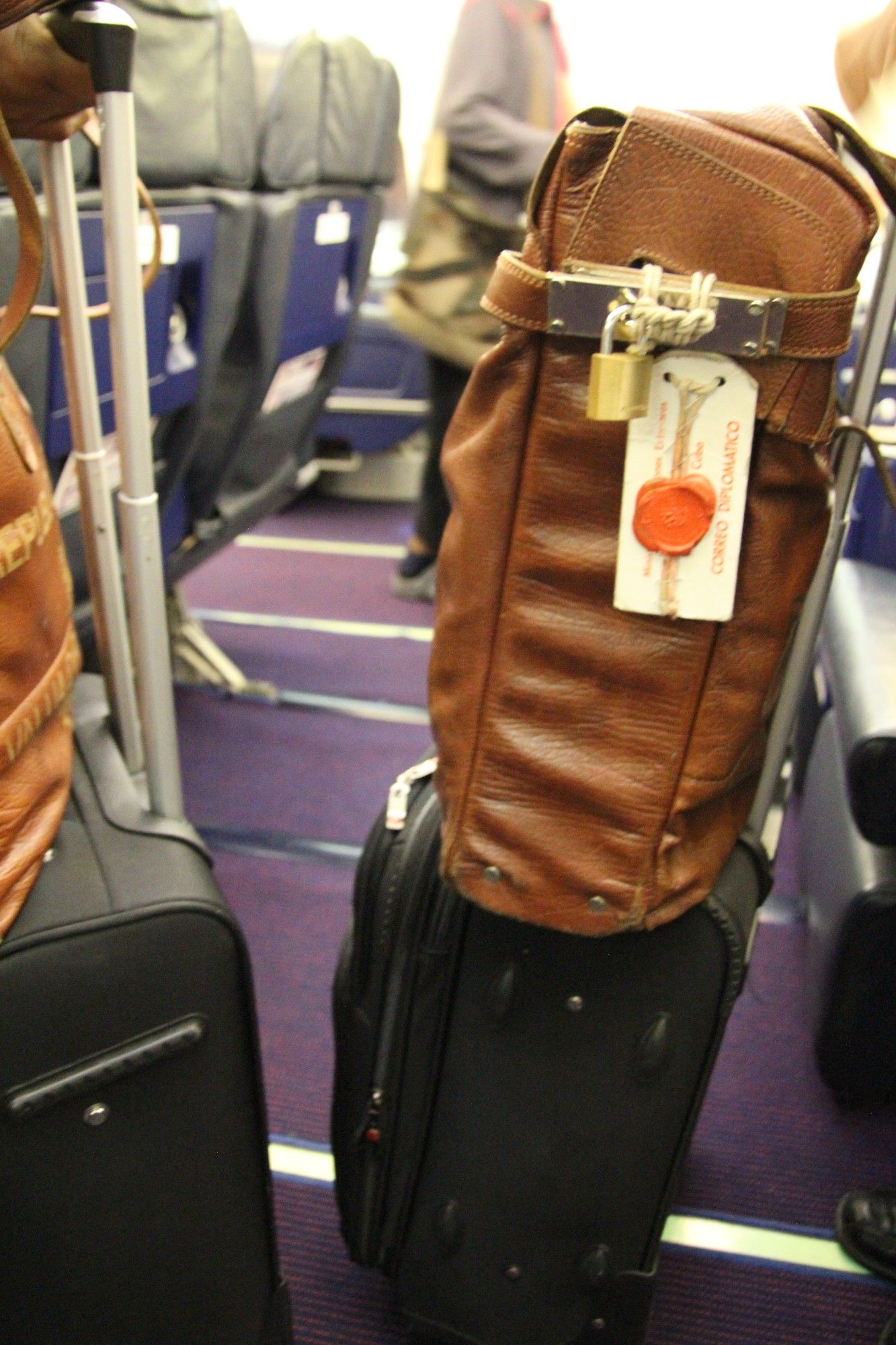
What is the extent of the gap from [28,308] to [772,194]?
Result: 0.49m

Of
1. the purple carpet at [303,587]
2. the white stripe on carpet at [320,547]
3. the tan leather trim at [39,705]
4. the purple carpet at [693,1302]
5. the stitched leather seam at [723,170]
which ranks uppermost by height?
the stitched leather seam at [723,170]

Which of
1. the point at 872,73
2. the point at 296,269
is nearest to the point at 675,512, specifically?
the point at 872,73

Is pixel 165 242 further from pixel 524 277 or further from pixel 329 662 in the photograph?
pixel 329 662

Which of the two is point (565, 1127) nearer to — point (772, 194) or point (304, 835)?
point (772, 194)

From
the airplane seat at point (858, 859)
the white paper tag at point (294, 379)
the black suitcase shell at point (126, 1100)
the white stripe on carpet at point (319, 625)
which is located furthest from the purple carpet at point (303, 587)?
the black suitcase shell at point (126, 1100)

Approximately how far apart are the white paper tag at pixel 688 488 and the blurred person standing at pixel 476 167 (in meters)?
1.58

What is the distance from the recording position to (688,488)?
27.4 inches

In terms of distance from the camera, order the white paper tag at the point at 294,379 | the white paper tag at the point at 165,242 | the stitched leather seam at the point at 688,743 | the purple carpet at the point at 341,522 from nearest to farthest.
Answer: the stitched leather seam at the point at 688,743 < the white paper tag at the point at 165,242 < the white paper tag at the point at 294,379 < the purple carpet at the point at 341,522

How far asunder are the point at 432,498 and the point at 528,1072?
199 centimetres

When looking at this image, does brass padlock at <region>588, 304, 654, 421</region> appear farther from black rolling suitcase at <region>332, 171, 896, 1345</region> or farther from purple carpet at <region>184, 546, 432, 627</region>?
purple carpet at <region>184, 546, 432, 627</region>

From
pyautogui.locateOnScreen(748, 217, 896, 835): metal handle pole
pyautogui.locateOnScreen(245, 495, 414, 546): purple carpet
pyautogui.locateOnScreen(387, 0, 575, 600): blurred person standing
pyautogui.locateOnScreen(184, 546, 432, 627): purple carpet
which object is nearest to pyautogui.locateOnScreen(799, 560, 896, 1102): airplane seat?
pyautogui.locateOnScreen(748, 217, 896, 835): metal handle pole

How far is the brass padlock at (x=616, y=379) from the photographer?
2.11 ft

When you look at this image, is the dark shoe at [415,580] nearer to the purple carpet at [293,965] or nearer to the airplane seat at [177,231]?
the airplane seat at [177,231]

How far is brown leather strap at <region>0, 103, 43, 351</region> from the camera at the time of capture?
2.35 feet
